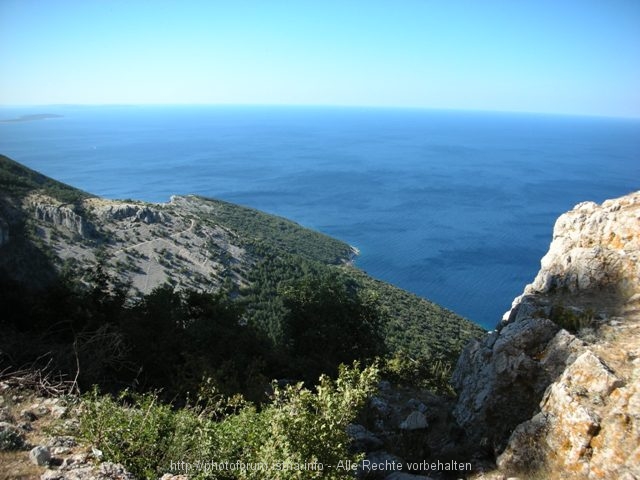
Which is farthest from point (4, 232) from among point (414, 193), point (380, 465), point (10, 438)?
point (414, 193)

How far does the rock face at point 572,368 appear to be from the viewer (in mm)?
6414

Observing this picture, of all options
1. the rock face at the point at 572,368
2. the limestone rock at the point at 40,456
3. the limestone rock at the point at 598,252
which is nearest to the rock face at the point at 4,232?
the limestone rock at the point at 40,456

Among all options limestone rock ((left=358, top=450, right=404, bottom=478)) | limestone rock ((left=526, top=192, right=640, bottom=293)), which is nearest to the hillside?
limestone rock ((left=526, top=192, right=640, bottom=293))

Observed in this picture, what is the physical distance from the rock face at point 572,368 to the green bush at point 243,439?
345cm

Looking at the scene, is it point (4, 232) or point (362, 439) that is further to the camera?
point (4, 232)

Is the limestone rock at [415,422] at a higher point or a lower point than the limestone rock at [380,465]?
lower

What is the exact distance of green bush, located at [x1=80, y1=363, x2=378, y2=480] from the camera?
512 cm

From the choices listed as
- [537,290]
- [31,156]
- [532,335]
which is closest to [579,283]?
[537,290]

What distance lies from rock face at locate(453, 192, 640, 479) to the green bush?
3.45 metres

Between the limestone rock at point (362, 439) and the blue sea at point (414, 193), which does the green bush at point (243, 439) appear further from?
the blue sea at point (414, 193)

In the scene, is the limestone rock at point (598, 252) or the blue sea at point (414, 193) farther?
the blue sea at point (414, 193)

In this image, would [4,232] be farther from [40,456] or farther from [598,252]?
[598,252]

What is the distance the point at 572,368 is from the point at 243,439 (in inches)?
236

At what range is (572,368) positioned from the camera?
7316 millimetres
